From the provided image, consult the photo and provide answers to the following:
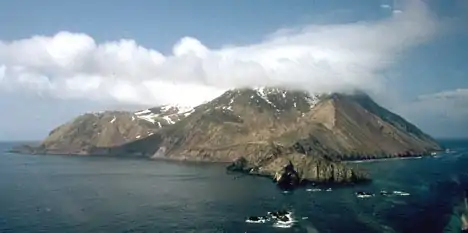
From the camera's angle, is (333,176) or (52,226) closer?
(52,226)

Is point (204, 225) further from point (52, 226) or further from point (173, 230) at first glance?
point (52, 226)

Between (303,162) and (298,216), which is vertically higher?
(303,162)

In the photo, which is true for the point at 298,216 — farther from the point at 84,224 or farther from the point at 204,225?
the point at 84,224

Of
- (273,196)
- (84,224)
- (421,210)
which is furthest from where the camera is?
(273,196)

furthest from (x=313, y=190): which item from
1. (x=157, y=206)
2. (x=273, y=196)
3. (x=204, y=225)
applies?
(x=204, y=225)

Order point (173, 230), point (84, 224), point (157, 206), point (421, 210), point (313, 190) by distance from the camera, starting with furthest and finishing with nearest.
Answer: point (313, 190) → point (157, 206) → point (421, 210) → point (84, 224) → point (173, 230)

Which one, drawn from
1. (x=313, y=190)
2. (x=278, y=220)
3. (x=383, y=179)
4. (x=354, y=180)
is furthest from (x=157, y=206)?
(x=383, y=179)
